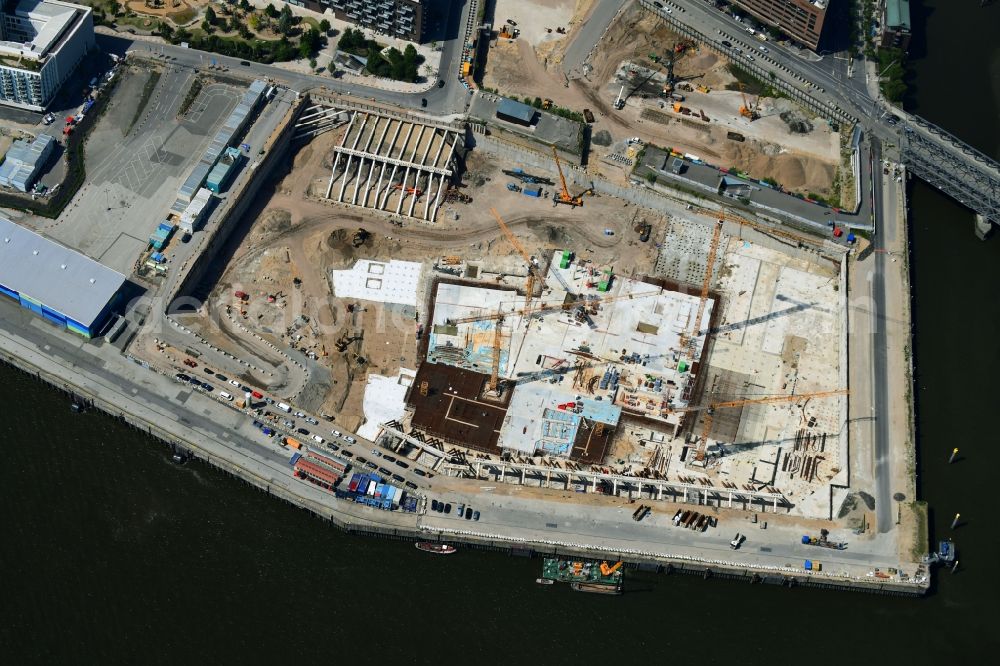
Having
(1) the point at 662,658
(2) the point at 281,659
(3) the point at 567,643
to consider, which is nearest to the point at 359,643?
(2) the point at 281,659

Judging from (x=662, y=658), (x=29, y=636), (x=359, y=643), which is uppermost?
(x=662, y=658)

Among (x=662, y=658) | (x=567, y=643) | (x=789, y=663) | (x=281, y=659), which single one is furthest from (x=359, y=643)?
(x=789, y=663)

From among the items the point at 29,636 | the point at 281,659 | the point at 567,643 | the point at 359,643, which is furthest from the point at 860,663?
the point at 29,636

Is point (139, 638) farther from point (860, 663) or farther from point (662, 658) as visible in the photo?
point (860, 663)

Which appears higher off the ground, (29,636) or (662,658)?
(662,658)

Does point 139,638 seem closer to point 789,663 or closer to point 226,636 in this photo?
point 226,636

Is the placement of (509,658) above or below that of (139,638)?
above

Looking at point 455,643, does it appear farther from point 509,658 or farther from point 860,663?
point 860,663
